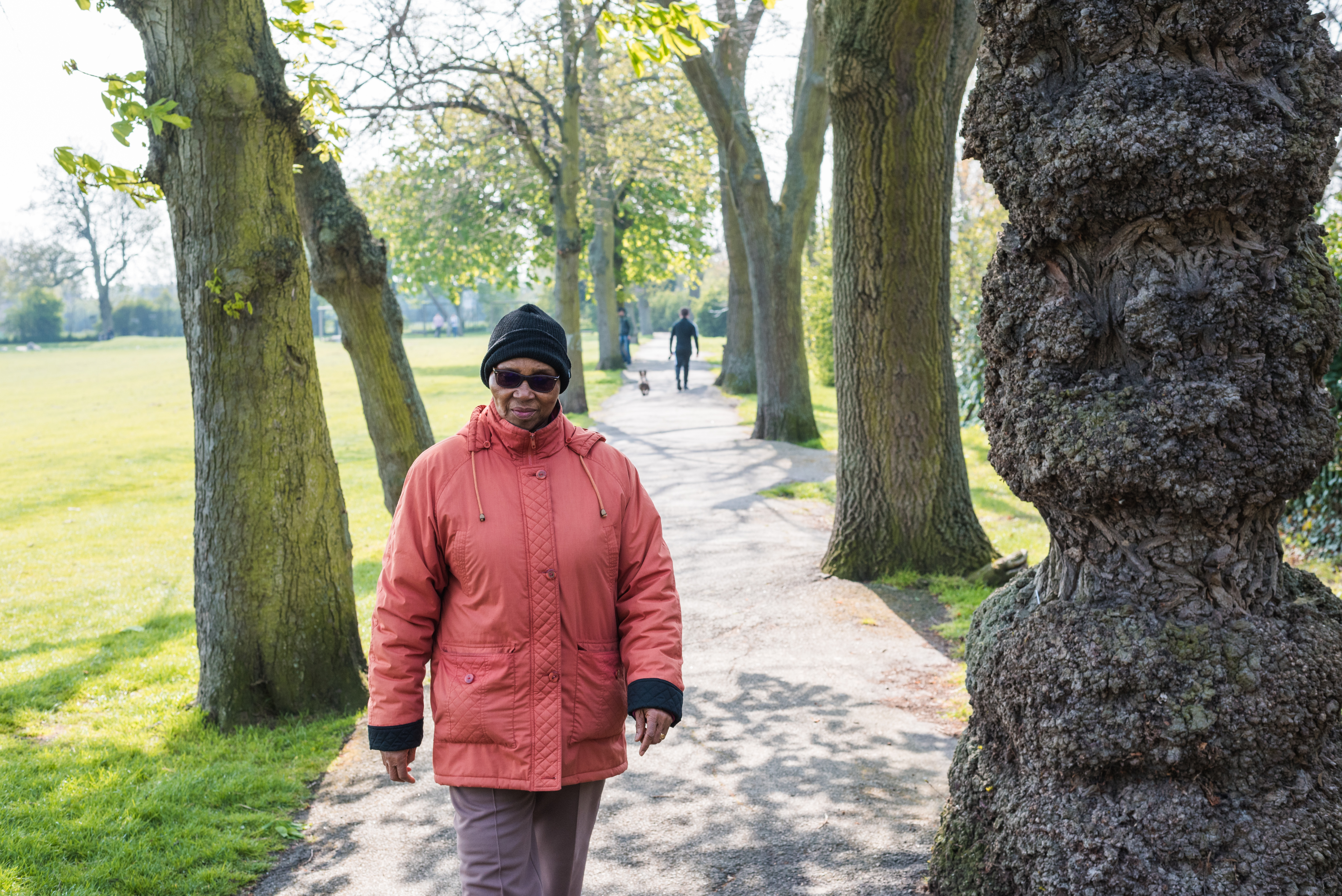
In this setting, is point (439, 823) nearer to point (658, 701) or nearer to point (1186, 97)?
point (658, 701)

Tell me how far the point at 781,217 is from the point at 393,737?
13994 mm

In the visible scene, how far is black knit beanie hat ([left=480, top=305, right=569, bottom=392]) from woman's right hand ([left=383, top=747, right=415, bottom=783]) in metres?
1.08

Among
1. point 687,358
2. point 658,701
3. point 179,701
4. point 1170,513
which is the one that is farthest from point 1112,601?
point 687,358

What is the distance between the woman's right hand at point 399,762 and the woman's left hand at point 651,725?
63 cm

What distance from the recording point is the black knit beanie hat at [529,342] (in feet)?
10.2

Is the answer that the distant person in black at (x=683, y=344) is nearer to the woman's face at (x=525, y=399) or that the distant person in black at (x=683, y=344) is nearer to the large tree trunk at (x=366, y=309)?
the large tree trunk at (x=366, y=309)

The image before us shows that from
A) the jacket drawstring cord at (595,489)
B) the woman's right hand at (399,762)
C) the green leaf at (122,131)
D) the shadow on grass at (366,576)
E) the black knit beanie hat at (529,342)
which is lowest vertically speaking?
the shadow on grass at (366,576)

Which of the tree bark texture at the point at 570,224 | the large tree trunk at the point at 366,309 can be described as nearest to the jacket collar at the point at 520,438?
the large tree trunk at the point at 366,309

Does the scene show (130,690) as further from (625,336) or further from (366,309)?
(625,336)

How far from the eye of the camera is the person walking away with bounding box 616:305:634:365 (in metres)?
40.9

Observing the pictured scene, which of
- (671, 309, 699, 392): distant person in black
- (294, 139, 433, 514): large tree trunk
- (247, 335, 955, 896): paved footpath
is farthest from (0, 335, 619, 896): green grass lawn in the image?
(671, 309, 699, 392): distant person in black

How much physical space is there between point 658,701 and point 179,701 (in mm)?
4512

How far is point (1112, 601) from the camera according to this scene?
305cm

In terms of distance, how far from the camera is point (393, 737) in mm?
2914
